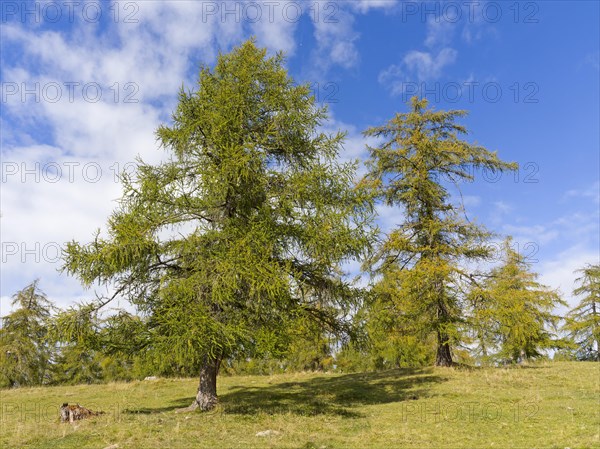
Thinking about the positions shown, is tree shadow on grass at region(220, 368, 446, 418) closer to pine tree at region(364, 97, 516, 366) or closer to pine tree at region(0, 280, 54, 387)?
pine tree at region(364, 97, 516, 366)

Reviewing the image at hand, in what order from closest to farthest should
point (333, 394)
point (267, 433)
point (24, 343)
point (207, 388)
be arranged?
point (267, 433)
point (207, 388)
point (333, 394)
point (24, 343)

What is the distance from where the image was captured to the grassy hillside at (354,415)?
9.16 m

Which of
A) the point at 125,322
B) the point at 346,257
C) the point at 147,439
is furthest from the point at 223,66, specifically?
the point at 147,439

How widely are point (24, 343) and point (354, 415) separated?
3400 centimetres

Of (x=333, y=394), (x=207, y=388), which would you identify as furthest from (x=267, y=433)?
(x=333, y=394)

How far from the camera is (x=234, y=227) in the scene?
12250mm

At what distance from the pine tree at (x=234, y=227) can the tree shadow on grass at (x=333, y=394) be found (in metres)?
2.23

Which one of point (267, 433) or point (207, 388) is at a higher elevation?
point (207, 388)

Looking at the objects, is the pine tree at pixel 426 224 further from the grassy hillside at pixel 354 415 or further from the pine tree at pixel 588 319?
the pine tree at pixel 588 319

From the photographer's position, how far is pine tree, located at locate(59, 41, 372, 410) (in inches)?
440

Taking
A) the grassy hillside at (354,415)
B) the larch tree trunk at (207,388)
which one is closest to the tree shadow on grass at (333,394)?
the grassy hillside at (354,415)

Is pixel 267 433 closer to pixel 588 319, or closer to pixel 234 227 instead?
pixel 234 227

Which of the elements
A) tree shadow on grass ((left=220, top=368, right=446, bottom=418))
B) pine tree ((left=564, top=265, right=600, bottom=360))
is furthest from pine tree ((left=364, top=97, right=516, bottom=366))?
pine tree ((left=564, top=265, right=600, bottom=360))

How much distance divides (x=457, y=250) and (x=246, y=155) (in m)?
12.4
